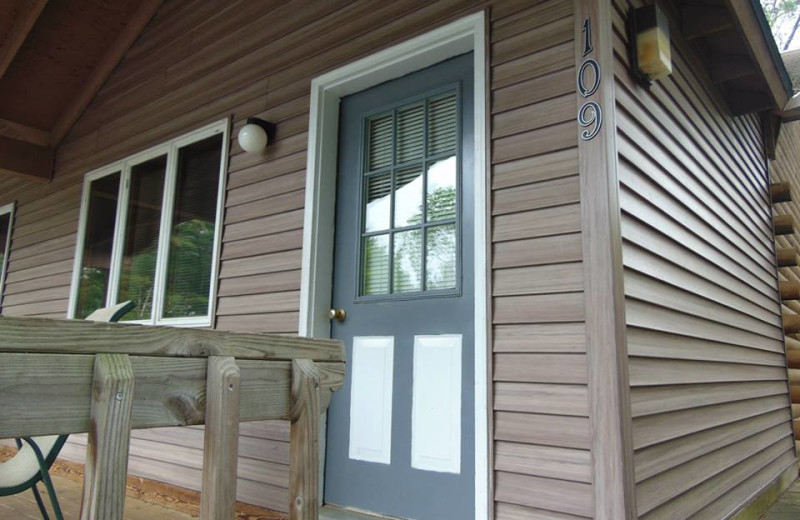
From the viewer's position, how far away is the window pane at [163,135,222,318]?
336cm

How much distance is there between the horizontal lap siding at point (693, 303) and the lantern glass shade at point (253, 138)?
1.77 metres

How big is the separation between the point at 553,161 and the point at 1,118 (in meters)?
4.76

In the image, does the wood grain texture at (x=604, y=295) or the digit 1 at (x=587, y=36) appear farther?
the digit 1 at (x=587, y=36)

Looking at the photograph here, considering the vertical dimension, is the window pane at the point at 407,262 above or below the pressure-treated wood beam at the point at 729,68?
below

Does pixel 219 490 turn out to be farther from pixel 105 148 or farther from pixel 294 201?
pixel 105 148

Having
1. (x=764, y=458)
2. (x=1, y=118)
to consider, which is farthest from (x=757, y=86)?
(x=1, y=118)

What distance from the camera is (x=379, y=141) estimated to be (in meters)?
2.78

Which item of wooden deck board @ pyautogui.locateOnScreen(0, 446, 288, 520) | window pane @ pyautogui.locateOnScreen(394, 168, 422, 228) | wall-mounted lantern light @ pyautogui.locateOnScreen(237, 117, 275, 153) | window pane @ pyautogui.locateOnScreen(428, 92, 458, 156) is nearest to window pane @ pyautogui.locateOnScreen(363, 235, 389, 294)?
window pane @ pyautogui.locateOnScreen(394, 168, 422, 228)

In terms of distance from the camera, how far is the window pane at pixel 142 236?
12.3ft

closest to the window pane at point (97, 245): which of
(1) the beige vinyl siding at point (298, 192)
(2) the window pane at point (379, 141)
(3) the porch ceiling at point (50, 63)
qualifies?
(1) the beige vinyl siding at point (298, 192)

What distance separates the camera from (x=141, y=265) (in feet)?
12.6

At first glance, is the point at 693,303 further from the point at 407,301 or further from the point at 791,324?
the point at 791,324

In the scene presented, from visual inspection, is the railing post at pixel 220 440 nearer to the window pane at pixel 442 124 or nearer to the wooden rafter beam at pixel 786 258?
the window pane at pixel 442 124

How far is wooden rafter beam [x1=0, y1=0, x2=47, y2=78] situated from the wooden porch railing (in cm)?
396
